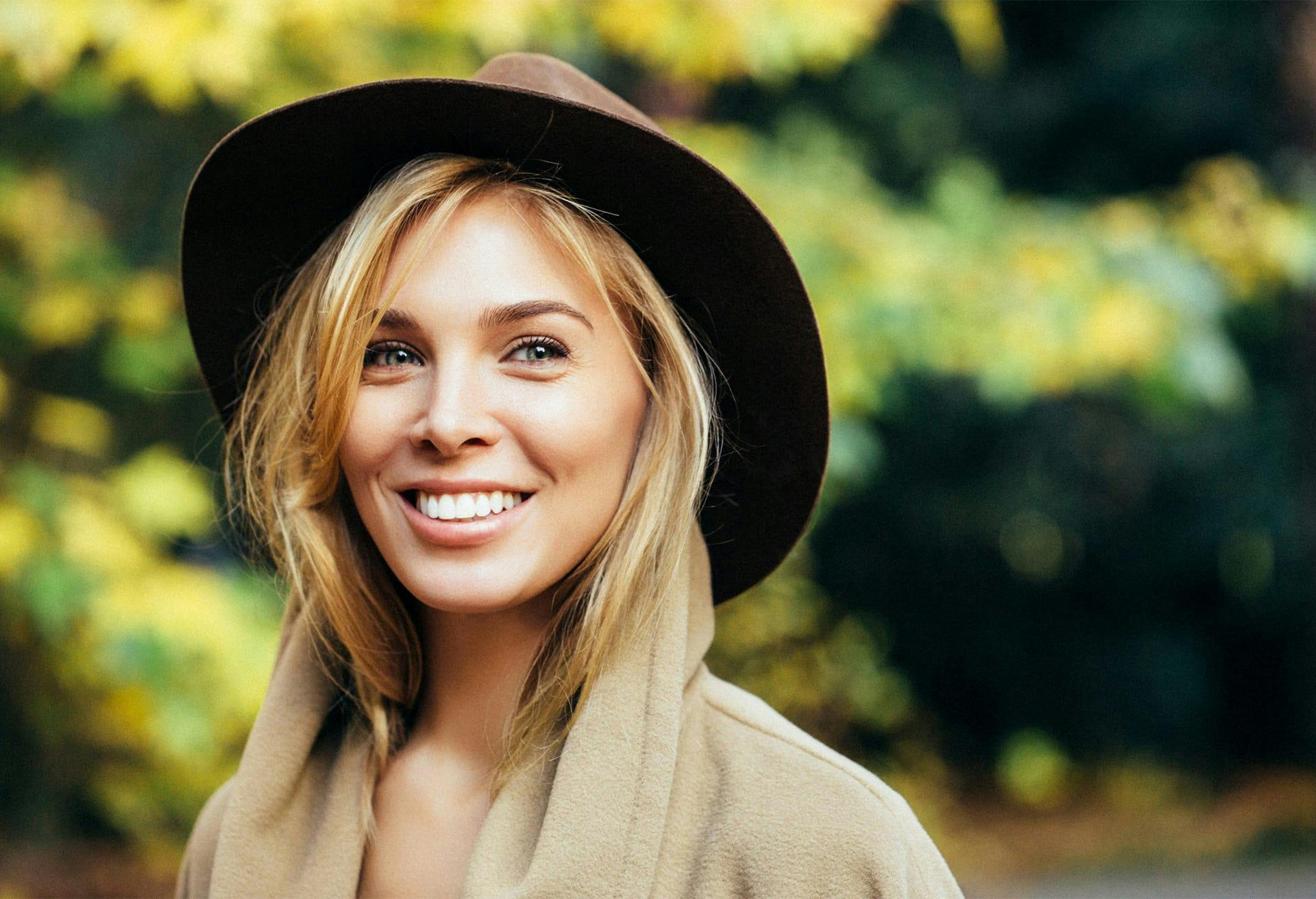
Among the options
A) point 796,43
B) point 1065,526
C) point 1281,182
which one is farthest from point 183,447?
point 1065,526

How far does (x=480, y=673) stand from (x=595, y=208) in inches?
24.6

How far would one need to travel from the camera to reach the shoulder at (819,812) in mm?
1501

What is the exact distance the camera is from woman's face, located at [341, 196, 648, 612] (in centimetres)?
157

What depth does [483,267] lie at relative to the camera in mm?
1573

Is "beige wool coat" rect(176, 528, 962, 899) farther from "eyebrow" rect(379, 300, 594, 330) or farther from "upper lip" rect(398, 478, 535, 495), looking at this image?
"eyebrow" rect(379, 300, 594, 330)

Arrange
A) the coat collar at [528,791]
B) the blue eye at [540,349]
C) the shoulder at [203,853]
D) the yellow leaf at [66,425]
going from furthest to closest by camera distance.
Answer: the yellow leaf at [66,425] < the shoulder at [203,853] < the blue eye at [540,349] < the coat collar at [528,791]

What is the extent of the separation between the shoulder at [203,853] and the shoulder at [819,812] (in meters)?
0.72

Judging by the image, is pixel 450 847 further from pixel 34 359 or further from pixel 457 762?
pixel 34 359

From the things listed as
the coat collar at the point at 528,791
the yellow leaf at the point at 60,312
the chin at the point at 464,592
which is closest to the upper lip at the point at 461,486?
the chin at the point at 464,592

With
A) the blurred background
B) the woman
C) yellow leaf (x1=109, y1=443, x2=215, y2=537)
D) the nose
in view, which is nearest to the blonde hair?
the woman

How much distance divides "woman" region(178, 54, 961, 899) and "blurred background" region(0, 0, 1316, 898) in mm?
589

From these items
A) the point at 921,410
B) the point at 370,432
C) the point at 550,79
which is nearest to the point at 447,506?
the point at 370,432

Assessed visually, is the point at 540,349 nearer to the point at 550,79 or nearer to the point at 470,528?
the point at 470,528

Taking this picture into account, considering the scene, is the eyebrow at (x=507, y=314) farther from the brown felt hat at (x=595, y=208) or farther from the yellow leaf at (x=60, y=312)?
the yellow leaf at (x=60, y=312)
